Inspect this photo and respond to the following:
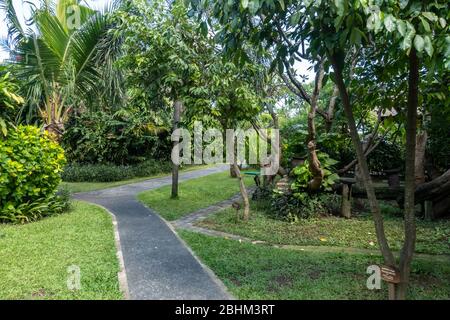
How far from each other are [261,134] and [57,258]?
5.30 metres

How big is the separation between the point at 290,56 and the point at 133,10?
15.0 feet

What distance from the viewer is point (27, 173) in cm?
633

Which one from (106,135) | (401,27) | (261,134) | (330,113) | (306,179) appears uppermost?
(330,113)

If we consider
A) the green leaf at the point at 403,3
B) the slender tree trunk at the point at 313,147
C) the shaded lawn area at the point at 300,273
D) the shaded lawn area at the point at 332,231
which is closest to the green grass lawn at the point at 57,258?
the shaded lawn area at the point at 300,273

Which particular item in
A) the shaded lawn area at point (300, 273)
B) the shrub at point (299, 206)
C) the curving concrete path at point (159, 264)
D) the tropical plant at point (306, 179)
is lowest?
the shaded lawn area at point (300, 273)

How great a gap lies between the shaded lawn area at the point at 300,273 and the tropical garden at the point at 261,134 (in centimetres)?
2

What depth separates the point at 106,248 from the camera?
4777 millimetres

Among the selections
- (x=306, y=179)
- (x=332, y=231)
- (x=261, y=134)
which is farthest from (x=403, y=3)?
(x=261, y=134)

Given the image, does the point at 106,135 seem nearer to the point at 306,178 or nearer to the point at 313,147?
the point at 306,178

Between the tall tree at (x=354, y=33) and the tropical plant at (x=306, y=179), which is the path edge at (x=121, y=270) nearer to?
the tall tree at (x=354, y=33)

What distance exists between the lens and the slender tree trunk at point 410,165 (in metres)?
2.75

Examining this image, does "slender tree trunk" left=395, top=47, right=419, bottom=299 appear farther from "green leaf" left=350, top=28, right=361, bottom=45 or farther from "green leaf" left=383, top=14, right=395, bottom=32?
"green leaf" left=383, top=14, right=395, bottom=32

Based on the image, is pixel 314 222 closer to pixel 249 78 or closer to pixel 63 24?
pixel 249 78

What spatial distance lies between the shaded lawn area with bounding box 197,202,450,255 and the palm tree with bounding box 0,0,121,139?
4.24 metres
